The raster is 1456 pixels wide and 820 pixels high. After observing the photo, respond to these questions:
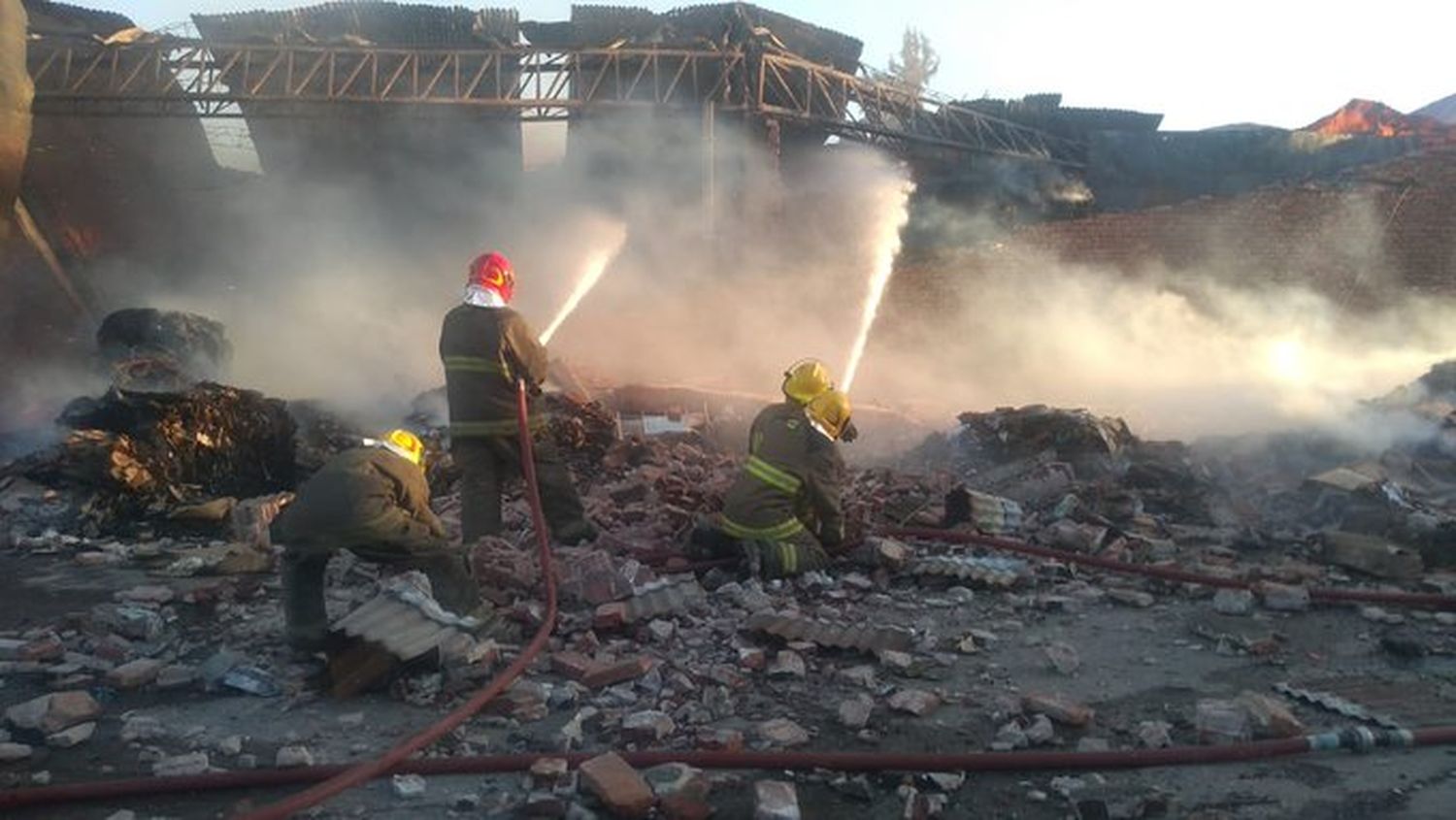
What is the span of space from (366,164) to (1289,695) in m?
16.6

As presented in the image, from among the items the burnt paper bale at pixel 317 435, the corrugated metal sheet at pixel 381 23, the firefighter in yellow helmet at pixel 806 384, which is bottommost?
the burnt paper bale at pixel 317 435

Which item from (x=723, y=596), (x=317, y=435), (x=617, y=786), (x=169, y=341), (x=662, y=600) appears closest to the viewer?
(x=617, y=786)

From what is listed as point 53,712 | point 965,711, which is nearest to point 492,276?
point 53,712

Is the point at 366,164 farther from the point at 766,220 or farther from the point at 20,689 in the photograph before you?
the point at 20,689

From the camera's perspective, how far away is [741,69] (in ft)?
47.9

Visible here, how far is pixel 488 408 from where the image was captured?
20.7ft

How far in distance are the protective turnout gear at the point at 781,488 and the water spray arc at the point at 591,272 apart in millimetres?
11078

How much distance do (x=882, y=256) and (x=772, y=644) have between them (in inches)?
527

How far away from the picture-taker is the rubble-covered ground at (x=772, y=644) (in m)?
3.46

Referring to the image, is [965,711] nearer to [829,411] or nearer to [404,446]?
[829,411]

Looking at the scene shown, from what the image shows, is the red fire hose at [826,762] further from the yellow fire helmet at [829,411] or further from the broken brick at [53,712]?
the yellow fire helmet at [829,411]


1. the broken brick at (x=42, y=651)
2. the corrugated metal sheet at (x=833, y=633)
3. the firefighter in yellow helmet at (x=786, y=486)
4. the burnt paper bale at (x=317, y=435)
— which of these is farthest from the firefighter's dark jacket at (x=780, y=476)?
the burnt paper bale at (x=317, y=435)

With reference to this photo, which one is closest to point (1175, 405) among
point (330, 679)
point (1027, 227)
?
point (1027, 227)

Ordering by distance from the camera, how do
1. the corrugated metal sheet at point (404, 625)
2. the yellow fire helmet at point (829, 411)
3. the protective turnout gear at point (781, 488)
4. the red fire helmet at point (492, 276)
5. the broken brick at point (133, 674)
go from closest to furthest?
1. the corrugated metal sheet at point (404, 625)
2. the broken brick at point (133, 674)
3. the protective turnout gear at point (781, 488)
4. the yellow fire helmet at point (829, 411)
5. the red fire helmet at point (492, 276)
